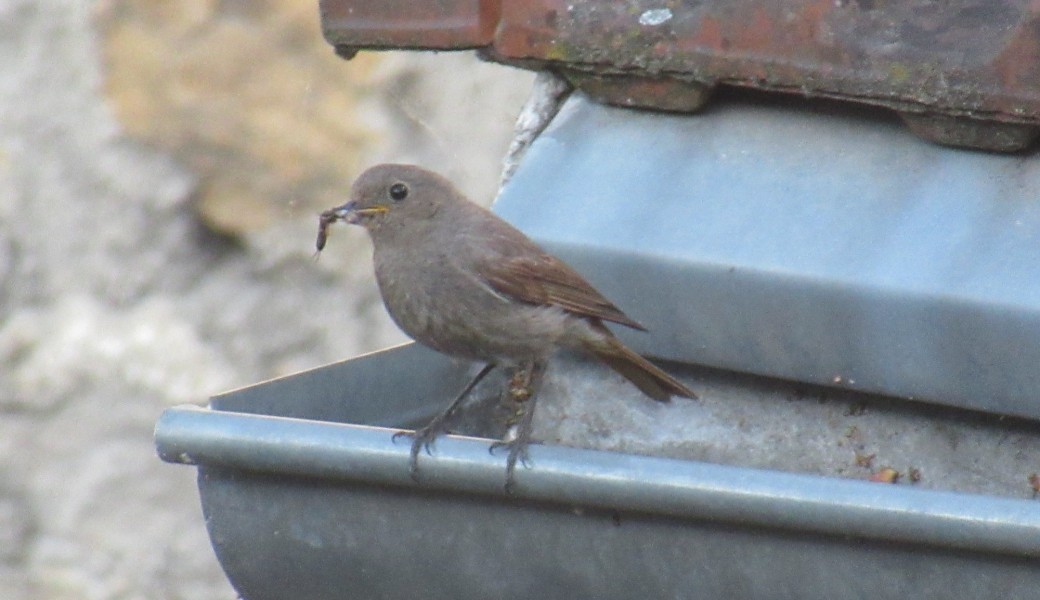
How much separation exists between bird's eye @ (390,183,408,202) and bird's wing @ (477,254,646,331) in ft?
1.23

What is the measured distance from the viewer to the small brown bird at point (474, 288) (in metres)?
3.58

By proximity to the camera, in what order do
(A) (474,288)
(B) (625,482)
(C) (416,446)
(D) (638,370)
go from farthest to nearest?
1. (A) (474,288)
2. (D) (638,370)
3. (C) (416,446)
4. (B) (625,482)

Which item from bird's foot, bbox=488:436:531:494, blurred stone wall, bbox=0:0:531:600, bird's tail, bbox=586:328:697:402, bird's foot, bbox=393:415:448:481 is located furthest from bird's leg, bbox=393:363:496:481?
blurred stone wall, bbox=0:0:531:600

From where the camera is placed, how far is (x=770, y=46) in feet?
10.9

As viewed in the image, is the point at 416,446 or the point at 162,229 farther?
the point at 162,229

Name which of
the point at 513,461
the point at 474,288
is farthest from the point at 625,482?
the point at 474,288

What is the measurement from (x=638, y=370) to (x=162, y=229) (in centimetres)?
163

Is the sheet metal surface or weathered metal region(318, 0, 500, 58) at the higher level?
weathered metal region(318, 0, 500, 58)

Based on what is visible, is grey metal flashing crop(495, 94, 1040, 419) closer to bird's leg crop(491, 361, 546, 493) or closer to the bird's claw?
bird's leg crop(491, 361, 546, 493)

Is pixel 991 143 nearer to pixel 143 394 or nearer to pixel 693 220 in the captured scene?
pixel 693 220

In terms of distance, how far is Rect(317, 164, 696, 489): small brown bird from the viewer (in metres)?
3.58

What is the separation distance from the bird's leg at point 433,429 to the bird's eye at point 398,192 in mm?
445

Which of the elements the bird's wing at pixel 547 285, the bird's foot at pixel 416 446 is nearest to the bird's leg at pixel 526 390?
the bird's wing at pixel 547 285

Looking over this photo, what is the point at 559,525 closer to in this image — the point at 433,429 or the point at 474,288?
the point at 433,429
